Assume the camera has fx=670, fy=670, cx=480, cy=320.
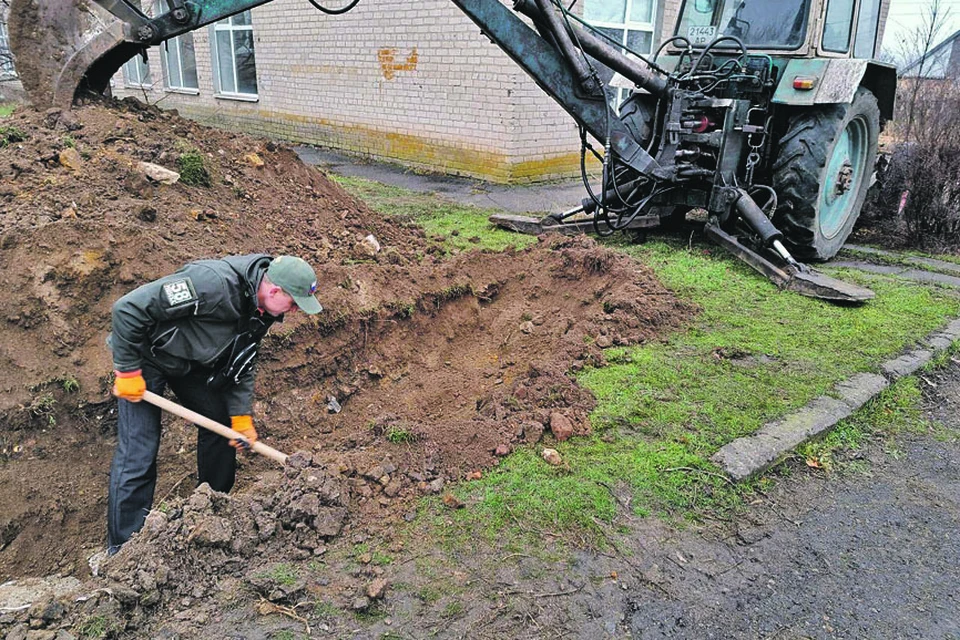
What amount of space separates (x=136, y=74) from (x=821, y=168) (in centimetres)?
1769

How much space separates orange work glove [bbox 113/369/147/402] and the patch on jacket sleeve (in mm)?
376

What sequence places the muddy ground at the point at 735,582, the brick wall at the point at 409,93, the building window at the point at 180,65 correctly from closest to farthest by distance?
the muddy ground at the point at 735,582, the brick wall at the point at 409,93, the building window at the point at 180,65

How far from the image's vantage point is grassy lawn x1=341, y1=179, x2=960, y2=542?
3.09 meters

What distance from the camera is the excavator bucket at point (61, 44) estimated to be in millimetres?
5254

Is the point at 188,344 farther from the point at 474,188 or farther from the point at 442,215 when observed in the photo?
the point at 474,188

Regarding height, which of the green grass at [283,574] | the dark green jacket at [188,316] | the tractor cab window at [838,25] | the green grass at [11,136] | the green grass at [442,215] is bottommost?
the green grass at [283,574]

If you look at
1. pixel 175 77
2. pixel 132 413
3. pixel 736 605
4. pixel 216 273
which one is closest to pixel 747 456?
pixel 736 605

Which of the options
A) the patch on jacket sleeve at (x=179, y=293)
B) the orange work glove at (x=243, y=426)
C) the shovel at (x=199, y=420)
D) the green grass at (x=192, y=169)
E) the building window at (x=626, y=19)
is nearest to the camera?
the patch on jacket sleeve at (x=179, y=293)

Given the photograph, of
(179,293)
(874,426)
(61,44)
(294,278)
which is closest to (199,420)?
(179,293)

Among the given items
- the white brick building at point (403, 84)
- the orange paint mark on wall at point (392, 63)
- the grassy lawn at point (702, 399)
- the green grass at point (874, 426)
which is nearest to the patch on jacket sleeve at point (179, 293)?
the grassy lawn at point (702, 399)

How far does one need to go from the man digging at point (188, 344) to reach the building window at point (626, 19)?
360 inches

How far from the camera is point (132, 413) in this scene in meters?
Result: 3.29

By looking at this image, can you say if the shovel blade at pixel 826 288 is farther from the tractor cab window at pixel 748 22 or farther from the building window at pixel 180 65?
the building window at pixel 180 65

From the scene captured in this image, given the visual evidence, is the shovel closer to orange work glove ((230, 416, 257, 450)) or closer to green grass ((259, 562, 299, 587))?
orange work glove ((230, 416, 257, 450))
